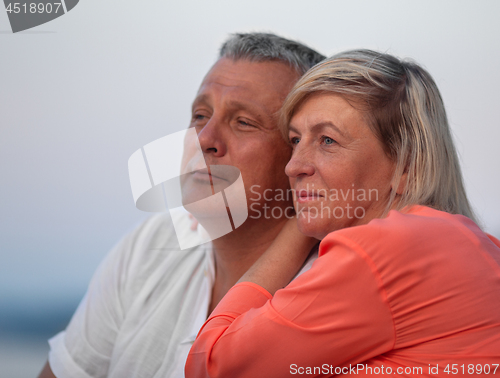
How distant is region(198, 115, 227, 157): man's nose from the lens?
116cm

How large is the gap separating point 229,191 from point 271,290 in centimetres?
32

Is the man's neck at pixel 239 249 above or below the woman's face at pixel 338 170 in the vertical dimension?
below

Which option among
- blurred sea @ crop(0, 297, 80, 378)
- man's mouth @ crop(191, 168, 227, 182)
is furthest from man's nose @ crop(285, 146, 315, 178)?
blurred sea @ crop(0, 297, 80, 378)

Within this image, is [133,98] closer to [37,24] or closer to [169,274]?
[37,24]

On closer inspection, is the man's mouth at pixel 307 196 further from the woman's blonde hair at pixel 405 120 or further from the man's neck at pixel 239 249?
the man's neck at pixel 239 249

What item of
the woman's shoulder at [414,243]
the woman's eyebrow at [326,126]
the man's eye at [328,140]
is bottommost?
the woman's shoulder at [414,243]

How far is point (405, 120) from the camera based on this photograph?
36.9 inches

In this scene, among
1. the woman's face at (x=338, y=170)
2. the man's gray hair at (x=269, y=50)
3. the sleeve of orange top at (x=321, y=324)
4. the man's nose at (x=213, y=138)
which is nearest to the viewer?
the sleeve of orange top at (x=321, y=324)

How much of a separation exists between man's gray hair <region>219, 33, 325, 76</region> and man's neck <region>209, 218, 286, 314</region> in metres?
0.48

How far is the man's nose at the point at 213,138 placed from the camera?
3.80 feet

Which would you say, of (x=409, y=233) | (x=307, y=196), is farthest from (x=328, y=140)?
(x=409, y=233)

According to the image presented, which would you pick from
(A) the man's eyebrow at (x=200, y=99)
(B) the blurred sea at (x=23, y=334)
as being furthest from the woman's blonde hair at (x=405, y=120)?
(B) the blurred sea at (x=23, y=334)

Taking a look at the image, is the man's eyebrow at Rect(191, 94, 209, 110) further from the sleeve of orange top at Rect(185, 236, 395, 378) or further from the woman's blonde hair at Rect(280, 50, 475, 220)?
the sleeve of orange top at Rect(185, 236, 395, 378)

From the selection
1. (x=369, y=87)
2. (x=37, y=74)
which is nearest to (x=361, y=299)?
(x=369, y=87)
